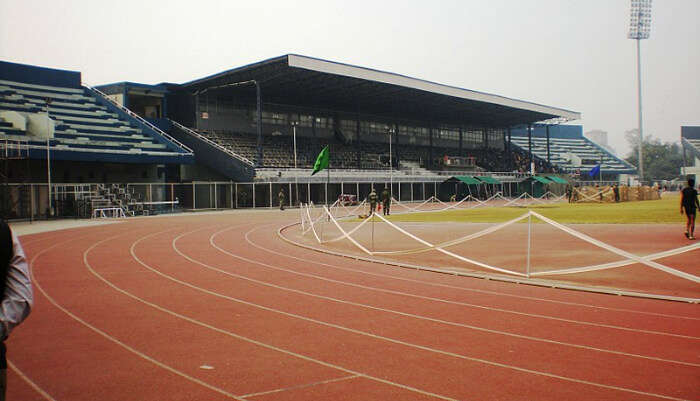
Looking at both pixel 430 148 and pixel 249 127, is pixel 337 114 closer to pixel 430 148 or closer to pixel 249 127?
pixel 249 127

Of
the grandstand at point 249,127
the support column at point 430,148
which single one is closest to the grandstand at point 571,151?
the grandstand at point 249,127

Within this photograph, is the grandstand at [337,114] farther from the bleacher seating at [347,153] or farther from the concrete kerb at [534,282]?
the concrete kerb at [534,282]

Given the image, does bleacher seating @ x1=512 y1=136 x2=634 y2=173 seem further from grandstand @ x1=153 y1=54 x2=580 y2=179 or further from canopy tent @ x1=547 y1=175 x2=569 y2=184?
grandstand @ x1=153 y1=54 x2=580 y2=179

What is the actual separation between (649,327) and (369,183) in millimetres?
48922

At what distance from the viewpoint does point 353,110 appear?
64.6 m

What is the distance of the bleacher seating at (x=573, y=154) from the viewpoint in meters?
98.2

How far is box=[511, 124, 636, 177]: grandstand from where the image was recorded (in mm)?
98062

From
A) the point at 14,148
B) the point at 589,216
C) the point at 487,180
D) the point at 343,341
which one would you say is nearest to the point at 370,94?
the point at 487,180

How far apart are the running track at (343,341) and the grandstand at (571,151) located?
89290 millimetres

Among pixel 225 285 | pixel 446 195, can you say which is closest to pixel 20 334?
pixel 225 285

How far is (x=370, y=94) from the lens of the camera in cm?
5741

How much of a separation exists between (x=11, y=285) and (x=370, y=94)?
5590 cm

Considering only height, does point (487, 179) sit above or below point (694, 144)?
below

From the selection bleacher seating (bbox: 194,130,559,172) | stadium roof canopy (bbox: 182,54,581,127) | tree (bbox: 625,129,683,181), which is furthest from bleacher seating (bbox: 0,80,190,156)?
tree (bbox: 625,129,683,181)
